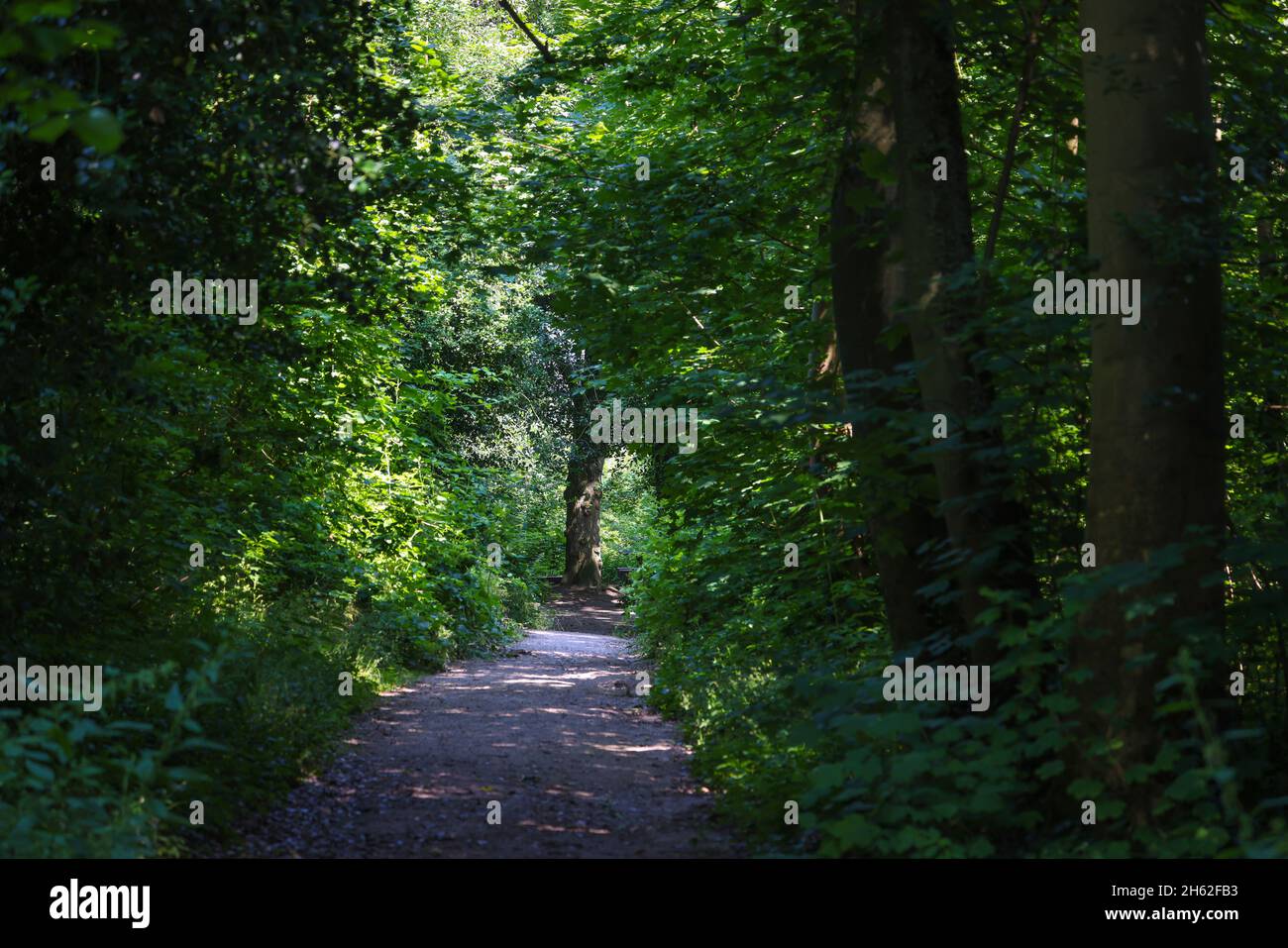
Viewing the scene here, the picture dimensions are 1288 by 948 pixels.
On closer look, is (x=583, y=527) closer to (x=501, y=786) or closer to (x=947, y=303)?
(x=501, y=786)

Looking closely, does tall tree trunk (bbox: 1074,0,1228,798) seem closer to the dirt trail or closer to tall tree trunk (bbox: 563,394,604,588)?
the dirt trail

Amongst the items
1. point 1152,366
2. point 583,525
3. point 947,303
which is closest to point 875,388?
point 947,303

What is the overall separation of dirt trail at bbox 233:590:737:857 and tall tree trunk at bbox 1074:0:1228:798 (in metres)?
2.73

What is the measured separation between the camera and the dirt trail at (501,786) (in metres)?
7.23

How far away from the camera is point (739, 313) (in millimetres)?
12930

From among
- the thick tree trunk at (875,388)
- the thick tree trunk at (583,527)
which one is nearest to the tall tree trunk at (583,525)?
the thick tree trunk at (583,527)

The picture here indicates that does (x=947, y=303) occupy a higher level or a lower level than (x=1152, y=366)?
higher

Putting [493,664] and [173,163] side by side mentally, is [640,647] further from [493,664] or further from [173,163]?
[173,163]

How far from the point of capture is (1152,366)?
5.81 m

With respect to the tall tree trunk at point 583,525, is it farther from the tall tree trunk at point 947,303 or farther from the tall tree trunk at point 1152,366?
the tall tree trunk at point 1152,366

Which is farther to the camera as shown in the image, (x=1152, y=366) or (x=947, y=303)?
(x=947, y=303)

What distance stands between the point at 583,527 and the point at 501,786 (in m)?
28.5

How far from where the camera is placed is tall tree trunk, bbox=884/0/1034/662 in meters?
6.85

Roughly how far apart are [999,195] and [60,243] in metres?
6.01
